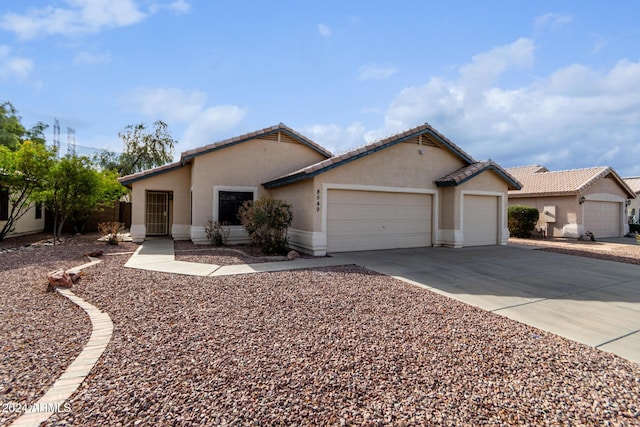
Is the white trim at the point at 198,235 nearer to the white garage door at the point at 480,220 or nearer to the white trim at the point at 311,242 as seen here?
the white trim at the point at 311,242

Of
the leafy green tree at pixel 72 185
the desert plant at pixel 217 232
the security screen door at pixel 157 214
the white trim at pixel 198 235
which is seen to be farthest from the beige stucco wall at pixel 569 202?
the leafy green tree at pixel 72 185

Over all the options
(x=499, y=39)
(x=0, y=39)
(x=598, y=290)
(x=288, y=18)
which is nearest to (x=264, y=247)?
(x=288, y=18)

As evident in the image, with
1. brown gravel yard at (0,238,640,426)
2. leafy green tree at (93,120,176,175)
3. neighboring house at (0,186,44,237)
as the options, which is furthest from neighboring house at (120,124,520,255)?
leafy green tree at (93,120,176,175)

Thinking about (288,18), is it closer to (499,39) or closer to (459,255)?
(499,39)

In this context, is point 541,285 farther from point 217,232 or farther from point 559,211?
point 559,211

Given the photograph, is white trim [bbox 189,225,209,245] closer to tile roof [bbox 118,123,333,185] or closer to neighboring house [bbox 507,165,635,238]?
tile roof [bbox 118,123,333,185]

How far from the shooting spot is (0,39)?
411 inches

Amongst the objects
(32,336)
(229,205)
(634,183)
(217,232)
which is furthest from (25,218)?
(634,183)

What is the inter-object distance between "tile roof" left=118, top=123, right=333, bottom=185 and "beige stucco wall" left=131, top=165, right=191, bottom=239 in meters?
A: 0.40

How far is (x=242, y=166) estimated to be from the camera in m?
13.8

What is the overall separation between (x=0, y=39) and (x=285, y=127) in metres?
9.96

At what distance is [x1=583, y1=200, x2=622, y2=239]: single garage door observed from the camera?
1870cm

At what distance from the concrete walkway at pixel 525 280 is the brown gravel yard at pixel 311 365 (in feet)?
2.17

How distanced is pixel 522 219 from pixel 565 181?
4120mm
